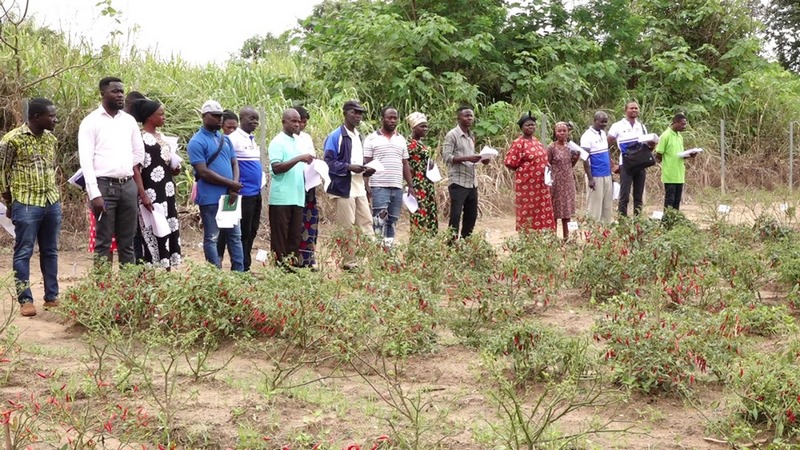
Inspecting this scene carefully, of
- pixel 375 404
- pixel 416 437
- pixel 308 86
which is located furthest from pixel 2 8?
pixel 308 86

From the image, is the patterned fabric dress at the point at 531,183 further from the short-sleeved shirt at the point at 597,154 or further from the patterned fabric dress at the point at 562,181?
the short-sleeved shirt at the point at 597,154

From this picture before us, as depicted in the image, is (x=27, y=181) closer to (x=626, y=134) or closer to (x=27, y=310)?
(x=27, y=310)

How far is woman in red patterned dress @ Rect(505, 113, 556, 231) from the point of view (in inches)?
360

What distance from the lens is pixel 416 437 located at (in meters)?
3.19

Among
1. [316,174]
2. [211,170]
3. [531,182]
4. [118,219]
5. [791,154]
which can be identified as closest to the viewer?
[118,219]

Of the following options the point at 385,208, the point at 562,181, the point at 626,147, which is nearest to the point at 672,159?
the point at 626,147

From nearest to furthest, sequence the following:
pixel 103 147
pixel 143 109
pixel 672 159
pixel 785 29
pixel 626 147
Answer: pixel 103 147, pixel 143 109, pixel 626 147, pixel 672 159, pixel 785 29

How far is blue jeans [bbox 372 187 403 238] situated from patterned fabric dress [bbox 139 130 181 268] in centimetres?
205

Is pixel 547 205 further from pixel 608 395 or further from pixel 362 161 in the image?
pixel 608 395

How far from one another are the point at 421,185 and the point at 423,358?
405 cm

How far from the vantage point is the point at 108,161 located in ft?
20.1

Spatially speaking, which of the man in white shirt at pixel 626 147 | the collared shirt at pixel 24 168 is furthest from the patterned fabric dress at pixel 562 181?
the collared shirt at pixel 24 168

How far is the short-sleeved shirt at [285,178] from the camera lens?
7660 millimetres

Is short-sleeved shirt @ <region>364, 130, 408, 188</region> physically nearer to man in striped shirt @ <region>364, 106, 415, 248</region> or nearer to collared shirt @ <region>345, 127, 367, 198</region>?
man in striped shirt @ <region>364, 106, 415, 248</region>
